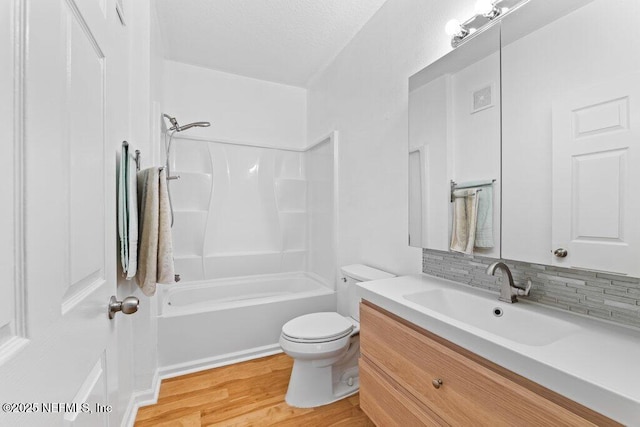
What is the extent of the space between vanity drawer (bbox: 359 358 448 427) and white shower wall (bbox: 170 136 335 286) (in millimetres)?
1281

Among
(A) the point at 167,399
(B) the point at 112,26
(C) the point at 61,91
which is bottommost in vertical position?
(A) the point at 167,399

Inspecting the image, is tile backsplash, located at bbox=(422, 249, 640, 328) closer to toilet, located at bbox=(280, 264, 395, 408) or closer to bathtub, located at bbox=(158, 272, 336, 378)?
toilet, located at bbox=(280, 264, 395, 408)

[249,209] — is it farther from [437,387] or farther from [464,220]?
[437,387]

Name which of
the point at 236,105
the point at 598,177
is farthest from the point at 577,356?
the point at 236,105

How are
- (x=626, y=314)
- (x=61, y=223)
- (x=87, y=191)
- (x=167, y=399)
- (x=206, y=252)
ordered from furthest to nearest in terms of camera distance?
1. (x=206, y=252)
2. (x=167, y=399)
3. (x=626, y=314)
4. (x=87, y=191)
5. (x=61, y=223)

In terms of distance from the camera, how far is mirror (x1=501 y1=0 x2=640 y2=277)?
2.85ft

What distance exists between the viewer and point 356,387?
1.86 metres

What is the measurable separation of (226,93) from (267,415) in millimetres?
2829

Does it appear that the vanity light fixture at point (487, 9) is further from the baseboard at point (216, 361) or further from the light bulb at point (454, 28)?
the baseboard at point (216, 361)

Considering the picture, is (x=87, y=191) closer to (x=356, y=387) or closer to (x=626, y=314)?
(x=626, y=314)

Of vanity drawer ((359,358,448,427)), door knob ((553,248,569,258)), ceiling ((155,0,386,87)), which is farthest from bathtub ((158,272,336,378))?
ceiling ((155,0,386,87))

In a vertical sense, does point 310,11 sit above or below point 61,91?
above

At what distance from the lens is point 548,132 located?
3.45 ft

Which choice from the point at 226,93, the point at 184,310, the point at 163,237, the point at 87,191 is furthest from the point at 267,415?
the point at 226,93
